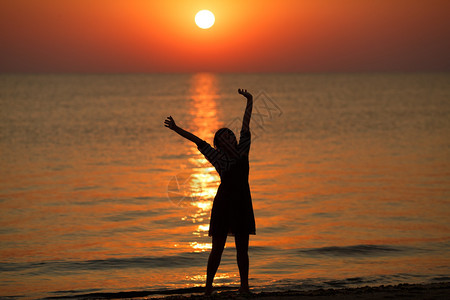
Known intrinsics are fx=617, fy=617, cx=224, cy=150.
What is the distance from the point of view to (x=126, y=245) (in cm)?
1095

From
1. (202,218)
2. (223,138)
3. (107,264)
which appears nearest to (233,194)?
(223,138)

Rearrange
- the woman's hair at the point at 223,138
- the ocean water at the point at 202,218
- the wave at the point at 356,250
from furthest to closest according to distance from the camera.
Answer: the wave at the point at 356,250 < the ocean water at the point at 202,218 < the woman's hair at the point at 223,138

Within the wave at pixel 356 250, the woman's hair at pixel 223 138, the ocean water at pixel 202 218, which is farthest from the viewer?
the wave at pixel 356 250

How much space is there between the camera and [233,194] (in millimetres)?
6555

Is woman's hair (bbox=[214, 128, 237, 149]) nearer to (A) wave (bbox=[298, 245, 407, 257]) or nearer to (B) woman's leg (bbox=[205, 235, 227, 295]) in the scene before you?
(B) woman's leg (bbox=[205, 235, 227, 295])

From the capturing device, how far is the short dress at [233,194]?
21.3ft

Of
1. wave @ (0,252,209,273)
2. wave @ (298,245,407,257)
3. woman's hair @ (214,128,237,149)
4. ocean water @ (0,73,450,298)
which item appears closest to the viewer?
woman's hair @ (214,128,237,149)

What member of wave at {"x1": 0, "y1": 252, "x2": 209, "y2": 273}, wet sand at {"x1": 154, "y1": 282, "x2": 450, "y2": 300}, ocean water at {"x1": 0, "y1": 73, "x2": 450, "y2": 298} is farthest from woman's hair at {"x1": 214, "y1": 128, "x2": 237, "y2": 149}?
wave at {"x1": 0, "y1": 252, "x2": 209, "y2": 273}

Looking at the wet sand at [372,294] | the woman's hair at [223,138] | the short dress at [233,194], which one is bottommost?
the wet sand at [372,294]

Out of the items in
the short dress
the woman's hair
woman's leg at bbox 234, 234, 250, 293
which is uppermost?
the woman's hair

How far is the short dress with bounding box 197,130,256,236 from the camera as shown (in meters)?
6.50

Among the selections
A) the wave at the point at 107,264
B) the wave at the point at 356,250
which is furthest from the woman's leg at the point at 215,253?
the wave at the point at 356,250

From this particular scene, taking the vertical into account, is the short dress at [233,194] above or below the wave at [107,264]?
above

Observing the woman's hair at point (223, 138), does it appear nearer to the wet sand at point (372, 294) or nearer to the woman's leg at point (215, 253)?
the woman's leg at point (215, 253)
